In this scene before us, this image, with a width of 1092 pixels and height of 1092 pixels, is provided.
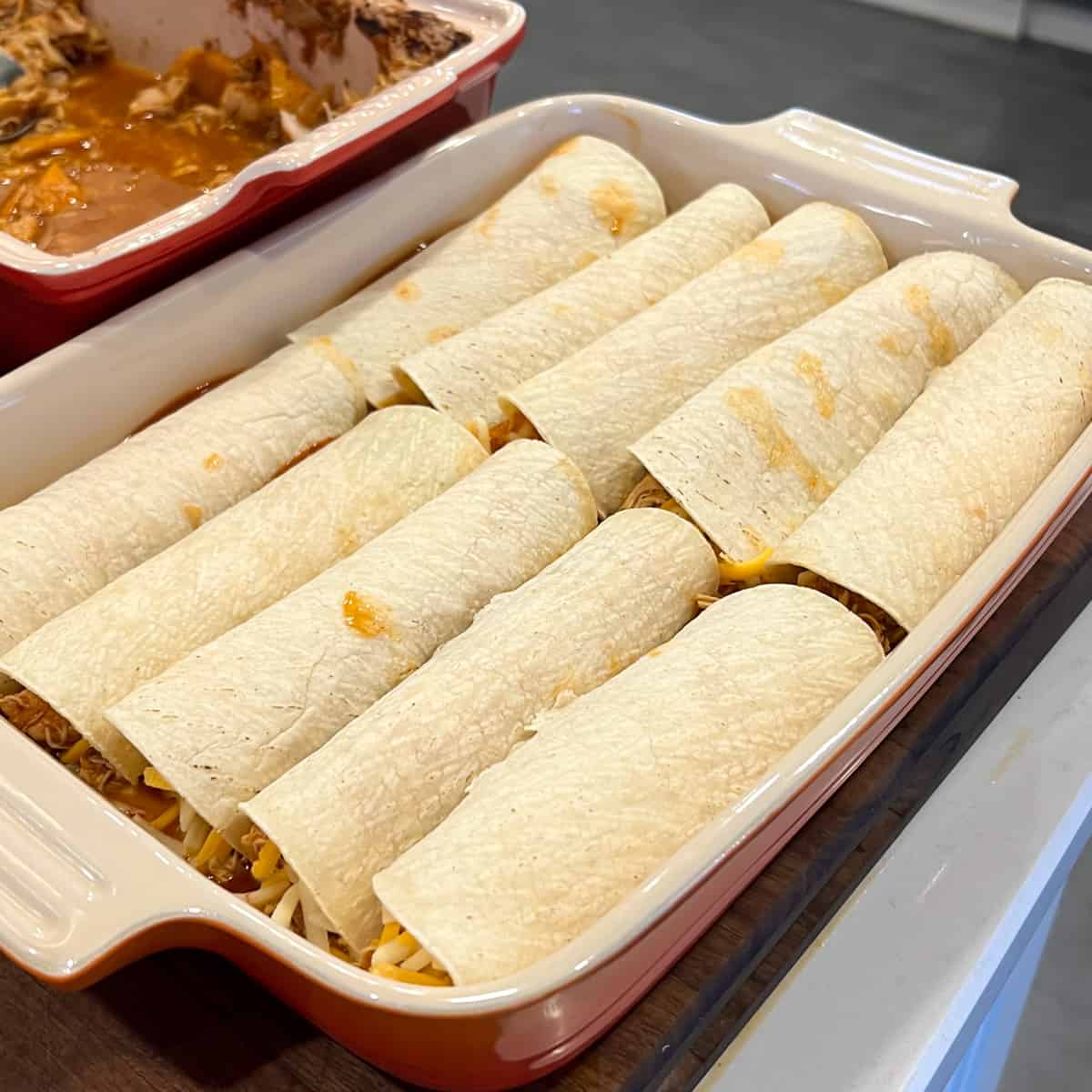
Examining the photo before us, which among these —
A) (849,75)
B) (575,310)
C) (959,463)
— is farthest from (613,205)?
(849,75)

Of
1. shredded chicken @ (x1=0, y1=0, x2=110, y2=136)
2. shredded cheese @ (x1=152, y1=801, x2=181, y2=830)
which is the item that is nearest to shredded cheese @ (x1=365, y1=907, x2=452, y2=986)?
shredded cheese @ (x1=152, y1=801, x2=181, y2=830)

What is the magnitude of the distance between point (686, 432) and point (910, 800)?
378 mm

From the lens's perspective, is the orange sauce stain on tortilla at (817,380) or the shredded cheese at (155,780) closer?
the shredded cheese at (155,780)

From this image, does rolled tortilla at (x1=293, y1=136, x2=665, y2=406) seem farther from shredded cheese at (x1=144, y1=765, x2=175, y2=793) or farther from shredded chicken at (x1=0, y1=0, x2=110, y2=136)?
shredded chicken at (x1=0, y1=0, x2=110, y2=136)

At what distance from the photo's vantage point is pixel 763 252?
140 centimetres

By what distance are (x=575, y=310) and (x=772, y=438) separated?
11.2 inches

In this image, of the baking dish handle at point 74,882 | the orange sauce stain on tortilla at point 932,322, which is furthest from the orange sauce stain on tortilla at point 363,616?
the orange sauce stain on tortilla at point 932,322

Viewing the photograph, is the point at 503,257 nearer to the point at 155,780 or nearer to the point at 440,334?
the point at 440,334

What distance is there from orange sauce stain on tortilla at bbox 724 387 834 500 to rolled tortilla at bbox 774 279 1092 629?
48 millimetres

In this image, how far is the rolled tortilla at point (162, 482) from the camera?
1.08 metres

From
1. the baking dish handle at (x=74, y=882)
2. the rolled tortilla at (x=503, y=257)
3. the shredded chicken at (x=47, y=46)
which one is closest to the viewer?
the baking dish handle at (x=74, y=882)

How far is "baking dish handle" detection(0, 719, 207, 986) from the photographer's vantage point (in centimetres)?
73

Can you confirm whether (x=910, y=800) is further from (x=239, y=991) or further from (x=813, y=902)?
(x=239, y=991)

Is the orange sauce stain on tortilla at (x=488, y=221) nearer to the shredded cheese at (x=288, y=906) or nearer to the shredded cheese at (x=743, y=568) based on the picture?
the shredded cheese at (x=743, y=568)
